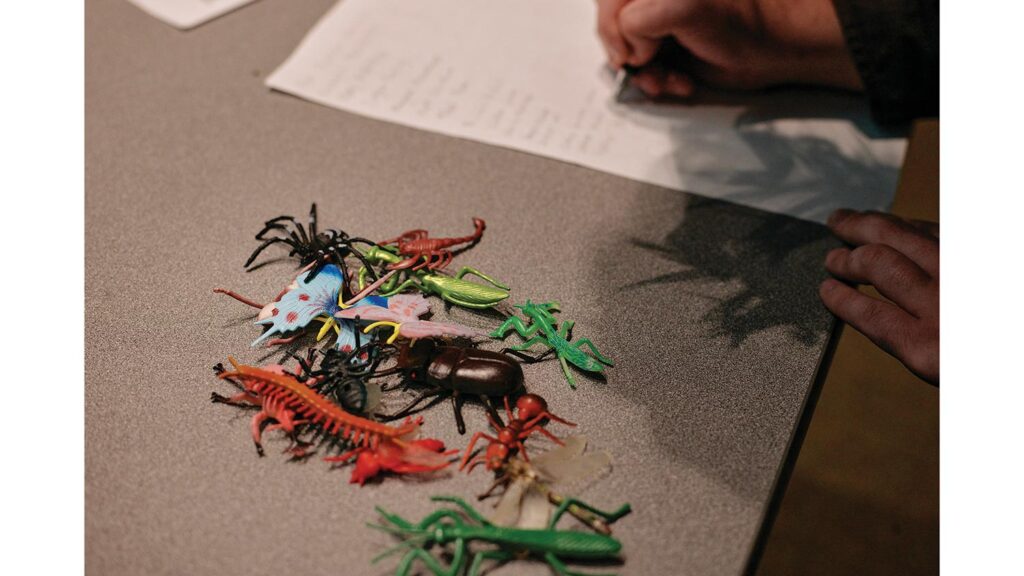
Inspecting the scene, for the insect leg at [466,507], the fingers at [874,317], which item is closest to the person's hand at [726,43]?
the fingers at [874,317]

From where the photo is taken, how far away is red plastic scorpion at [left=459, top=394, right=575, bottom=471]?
0.70 metres

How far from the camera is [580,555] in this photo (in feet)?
2.09

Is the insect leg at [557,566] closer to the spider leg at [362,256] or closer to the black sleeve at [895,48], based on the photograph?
the spider leg at [362,256]

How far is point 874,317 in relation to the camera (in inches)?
34.2

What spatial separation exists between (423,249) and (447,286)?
0.07 meters

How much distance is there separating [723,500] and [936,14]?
863 mm

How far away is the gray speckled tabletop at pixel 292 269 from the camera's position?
26.4 inches

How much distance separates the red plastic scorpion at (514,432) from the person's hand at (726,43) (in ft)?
2.28

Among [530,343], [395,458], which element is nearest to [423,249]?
[530,343]

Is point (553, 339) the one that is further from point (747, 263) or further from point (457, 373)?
point (747, 263)

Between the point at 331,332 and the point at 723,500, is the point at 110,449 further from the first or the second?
the point at 723,500

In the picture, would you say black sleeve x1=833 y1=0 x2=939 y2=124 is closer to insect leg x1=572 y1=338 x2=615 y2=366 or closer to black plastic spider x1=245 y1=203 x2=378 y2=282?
insect leg x1=572 y1=338 x2=615 y2=366

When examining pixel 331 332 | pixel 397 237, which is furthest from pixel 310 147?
pixel 331 332

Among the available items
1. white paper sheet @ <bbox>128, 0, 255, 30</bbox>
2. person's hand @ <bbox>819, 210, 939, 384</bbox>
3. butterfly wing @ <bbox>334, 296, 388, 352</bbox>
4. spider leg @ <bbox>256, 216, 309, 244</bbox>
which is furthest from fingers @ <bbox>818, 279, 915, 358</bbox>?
white paper sheet @ <bbox>128, 0, 255, 30</bbox>
